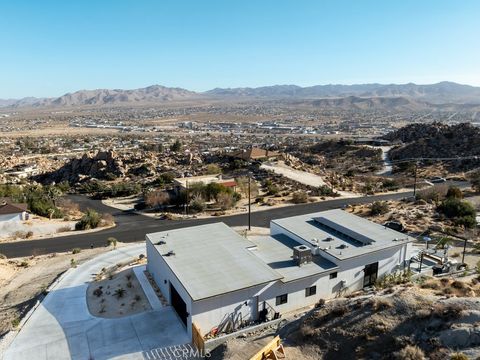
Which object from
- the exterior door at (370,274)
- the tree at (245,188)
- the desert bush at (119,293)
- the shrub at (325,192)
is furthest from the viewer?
the shrub at (325,192)

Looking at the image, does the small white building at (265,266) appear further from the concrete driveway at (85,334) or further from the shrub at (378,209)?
the shrub at (378,209)

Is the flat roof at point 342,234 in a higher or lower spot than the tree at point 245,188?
higher

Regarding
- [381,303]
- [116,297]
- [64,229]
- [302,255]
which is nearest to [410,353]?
[381,303]

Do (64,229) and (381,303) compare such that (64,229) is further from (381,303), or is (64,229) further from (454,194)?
(454,194)

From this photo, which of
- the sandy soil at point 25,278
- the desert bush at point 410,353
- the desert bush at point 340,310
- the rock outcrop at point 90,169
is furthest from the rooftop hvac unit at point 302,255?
the rock outcrop at point 90,169

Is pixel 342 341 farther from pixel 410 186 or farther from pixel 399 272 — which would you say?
pixel 410 186
